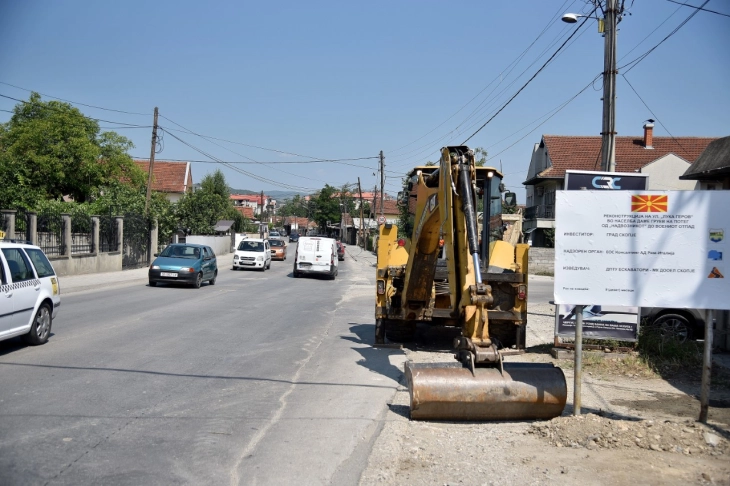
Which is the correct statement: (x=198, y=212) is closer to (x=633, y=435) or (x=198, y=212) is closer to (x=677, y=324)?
(x=677, y=324)

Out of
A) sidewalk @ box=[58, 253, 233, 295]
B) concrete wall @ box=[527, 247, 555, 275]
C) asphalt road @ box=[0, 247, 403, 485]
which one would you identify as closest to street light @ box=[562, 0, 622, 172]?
asphalt road @ box=[0, 247, 403, 485]

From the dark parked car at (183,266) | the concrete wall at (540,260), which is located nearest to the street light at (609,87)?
the dark parked car at (183,266)

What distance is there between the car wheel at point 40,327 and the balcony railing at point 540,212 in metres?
32.9

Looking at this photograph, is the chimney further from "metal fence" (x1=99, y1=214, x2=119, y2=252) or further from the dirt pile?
the dirt pile

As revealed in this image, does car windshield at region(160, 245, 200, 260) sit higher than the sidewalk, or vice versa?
car windshield at region(160, 245, 200, 260)

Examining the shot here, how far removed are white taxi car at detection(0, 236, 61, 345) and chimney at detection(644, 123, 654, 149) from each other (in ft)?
130

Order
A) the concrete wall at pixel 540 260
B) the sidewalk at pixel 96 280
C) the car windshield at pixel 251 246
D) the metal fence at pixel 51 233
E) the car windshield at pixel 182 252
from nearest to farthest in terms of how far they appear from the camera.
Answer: the sidewalk at pixel 96 280, the metal fence at pixel 51 233, the car windshield at pixel 182 252, the car windshield at pixel 251 246, the concrete wall at pixel 540 260

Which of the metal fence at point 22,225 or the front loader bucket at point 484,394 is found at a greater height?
the metal fence at point 22,225

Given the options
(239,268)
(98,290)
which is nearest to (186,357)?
(98,290)

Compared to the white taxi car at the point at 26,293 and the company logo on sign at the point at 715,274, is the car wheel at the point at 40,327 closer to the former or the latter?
the white taxi car at the point at 26,293

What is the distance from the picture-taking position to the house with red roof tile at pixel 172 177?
6925cm

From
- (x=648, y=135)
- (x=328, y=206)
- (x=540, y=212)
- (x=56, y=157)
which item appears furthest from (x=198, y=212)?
(x=328, y=206)

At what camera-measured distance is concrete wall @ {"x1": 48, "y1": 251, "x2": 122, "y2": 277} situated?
23703 millimetres

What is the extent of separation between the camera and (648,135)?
41750 millimetres
